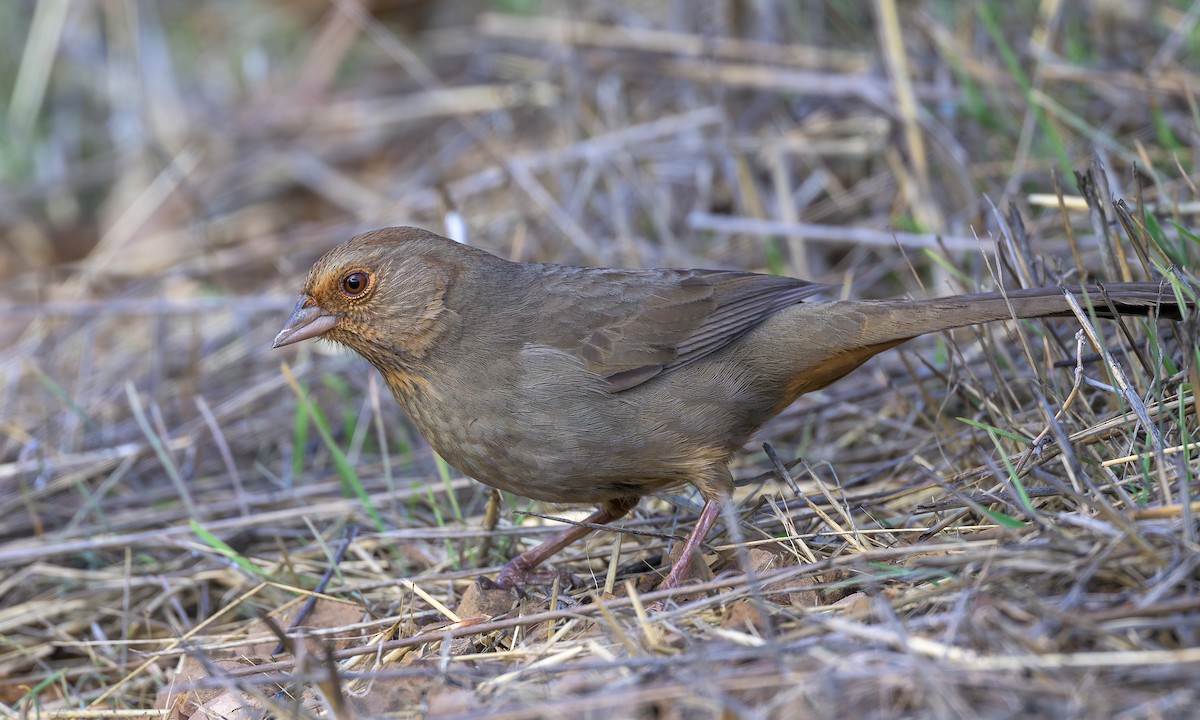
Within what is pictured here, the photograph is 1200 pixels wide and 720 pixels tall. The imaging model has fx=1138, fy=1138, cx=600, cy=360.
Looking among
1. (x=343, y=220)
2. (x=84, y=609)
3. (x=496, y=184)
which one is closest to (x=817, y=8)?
(x=496, y=184)

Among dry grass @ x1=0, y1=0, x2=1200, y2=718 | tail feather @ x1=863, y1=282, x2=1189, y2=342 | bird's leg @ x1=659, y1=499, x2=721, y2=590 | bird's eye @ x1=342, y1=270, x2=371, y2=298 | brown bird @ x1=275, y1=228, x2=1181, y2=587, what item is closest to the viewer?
dry grass @ x1=0, y1=0, x2=1200, y2=718

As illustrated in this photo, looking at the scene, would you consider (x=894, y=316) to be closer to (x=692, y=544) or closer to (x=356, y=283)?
(x=692, y=544)

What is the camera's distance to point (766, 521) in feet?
12.8

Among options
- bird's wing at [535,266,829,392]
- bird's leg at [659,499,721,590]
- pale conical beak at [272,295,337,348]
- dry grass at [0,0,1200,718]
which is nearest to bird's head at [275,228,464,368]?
pale conical beak at [272,295,337,348]

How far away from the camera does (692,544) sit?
3707 millimetres

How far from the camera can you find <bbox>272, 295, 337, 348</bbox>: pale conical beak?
13.4 ft

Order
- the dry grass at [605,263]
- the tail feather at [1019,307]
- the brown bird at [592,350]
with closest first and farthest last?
the dry grass at [605,263] < the tail feather at [1019,307] < the brown bird at [592,350]

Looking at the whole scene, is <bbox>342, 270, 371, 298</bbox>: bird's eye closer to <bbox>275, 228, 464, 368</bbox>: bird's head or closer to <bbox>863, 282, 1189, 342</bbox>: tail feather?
<bbox>275, 228, 464, 368</bbox>: bird's head

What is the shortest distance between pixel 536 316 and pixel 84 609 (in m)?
2.11

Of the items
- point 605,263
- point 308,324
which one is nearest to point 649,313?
point 308,324

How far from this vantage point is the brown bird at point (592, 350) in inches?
146

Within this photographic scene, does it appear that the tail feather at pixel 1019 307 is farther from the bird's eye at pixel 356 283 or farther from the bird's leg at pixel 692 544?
the bird's eye at pixel 356 283

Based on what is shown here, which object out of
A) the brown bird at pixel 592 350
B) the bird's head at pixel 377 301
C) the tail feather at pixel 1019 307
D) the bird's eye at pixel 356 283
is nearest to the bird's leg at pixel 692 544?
the brown bird at pixel 592 350

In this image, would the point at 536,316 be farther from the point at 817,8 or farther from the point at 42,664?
the point at 817,8
